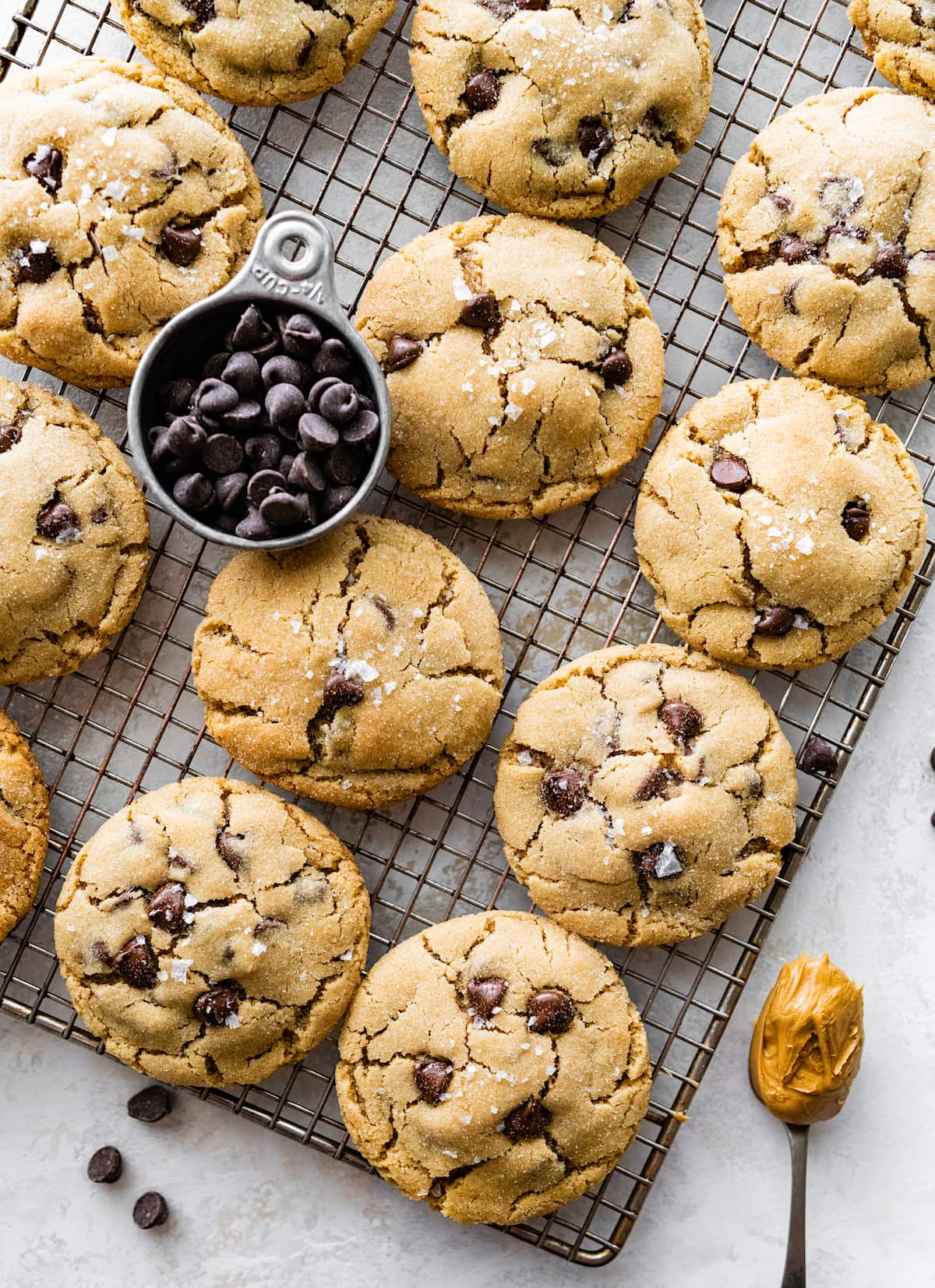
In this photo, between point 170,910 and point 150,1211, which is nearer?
point 170,910

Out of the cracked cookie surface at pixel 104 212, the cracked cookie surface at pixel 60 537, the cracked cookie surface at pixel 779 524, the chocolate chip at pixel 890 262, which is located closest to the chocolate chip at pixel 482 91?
the cracked cookie surface at pixel 104 212

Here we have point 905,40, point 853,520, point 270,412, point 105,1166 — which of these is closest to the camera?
point 270,412

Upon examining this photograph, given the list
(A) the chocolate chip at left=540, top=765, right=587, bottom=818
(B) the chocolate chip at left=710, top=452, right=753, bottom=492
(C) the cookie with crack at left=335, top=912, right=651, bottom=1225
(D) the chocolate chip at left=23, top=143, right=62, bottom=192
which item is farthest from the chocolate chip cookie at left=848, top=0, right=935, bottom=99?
(C) the cookie with crack at left=335, top=912, right=651, bottom=1225

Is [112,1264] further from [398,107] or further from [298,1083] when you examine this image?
[398,107]

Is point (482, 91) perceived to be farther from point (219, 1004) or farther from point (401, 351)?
point (219, 1004)

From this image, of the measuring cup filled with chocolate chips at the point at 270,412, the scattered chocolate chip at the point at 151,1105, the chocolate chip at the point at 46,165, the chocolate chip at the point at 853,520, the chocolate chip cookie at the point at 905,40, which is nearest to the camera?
the measuring cup filled with chocolate chips at the point at 270,412

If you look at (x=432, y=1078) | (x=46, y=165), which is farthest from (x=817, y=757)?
(x=46, y=165)

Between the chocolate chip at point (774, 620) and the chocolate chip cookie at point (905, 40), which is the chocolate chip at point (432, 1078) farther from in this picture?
the chocolate chip cookie at point (905, 40)

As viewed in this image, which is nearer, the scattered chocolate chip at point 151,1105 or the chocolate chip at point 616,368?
the chocolate chip at point 616,368
